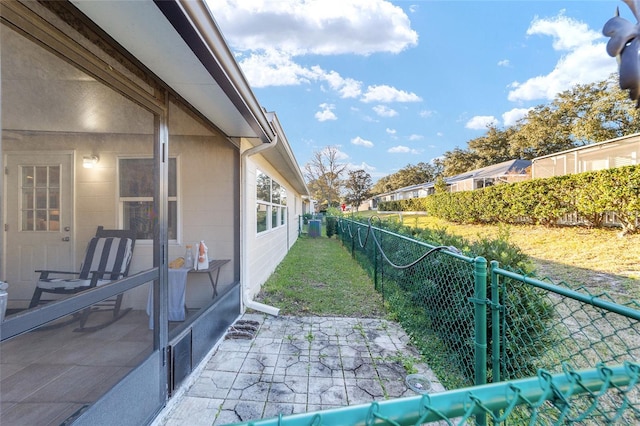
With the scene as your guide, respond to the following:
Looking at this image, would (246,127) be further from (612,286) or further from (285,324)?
(612,286)

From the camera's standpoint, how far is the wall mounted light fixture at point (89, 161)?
2024 millimetres

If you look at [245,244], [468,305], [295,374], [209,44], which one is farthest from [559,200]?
[209,44]

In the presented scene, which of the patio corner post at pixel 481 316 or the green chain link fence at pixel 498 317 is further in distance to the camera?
the patio corner post at pixel 481 316

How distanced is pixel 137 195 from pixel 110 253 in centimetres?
47

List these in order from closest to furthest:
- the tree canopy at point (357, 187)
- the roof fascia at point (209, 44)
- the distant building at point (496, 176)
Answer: the roof fascia at point (209, 44)
the distant building at point (496, 176)
the tree canopy at point (357, 187)

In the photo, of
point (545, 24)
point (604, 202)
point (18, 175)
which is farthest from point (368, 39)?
point (18, 175)

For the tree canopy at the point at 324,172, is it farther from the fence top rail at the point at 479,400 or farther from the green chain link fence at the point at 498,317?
the fence top rail at the point at 479,400

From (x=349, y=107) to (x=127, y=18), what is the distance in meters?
25.7

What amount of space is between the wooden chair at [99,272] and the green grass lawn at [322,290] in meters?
2.45

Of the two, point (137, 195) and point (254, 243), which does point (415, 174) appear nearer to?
point (254, 243)

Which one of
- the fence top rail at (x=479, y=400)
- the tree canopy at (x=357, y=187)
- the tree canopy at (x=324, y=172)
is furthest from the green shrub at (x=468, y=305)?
the tree canopy at (x=357, y=187)

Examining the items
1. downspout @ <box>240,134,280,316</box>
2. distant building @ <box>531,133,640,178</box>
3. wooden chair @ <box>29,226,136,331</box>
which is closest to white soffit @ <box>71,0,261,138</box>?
wooden chair @ <box>29,226,136,331</box>

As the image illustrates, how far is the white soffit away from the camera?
1331 millimetres

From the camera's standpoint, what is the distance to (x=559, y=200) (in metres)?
8.72
